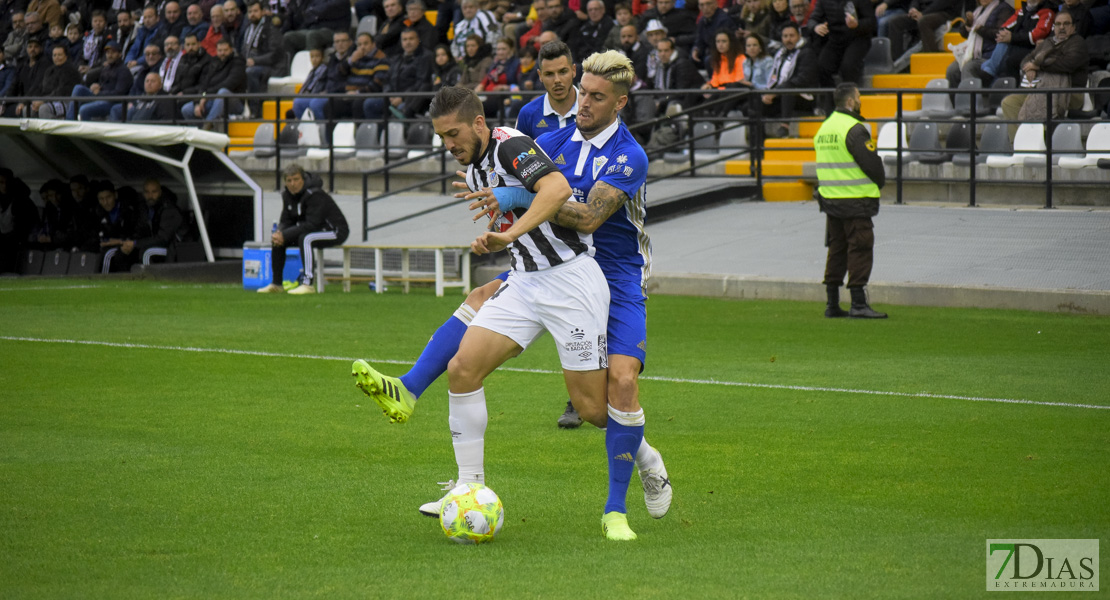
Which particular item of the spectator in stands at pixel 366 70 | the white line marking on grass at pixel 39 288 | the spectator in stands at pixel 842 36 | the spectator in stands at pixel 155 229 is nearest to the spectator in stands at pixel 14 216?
the spectator in stands at pixel 155 229

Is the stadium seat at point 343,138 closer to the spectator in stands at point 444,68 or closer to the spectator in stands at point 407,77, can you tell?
the spectator in stands at point 407,77

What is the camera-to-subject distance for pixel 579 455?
7.21 metres

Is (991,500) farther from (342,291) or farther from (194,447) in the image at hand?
(342,291)

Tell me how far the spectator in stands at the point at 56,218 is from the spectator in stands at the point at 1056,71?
43.5 feet

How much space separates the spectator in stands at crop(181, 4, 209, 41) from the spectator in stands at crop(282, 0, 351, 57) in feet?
5.50

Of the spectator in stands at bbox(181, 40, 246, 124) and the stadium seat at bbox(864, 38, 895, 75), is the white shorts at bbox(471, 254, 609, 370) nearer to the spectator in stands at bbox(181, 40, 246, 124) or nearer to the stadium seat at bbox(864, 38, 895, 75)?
the stadium seat at bbox(864, 38, 895, 75)

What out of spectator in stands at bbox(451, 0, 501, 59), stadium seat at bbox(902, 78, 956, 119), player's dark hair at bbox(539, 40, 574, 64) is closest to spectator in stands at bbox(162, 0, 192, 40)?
spectator in stands at bbox(451, 0, 501, 59)

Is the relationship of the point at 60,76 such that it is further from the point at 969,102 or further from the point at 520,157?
the point at 520,157

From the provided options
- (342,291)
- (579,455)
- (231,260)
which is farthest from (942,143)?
(579,455)

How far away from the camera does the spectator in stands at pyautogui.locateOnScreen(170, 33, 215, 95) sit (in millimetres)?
25914

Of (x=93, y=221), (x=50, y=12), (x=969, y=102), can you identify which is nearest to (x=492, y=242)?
(x=969, y=102)

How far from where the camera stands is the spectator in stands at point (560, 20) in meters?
21.8

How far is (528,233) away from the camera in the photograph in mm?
5672

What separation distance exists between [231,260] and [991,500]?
1535cm
